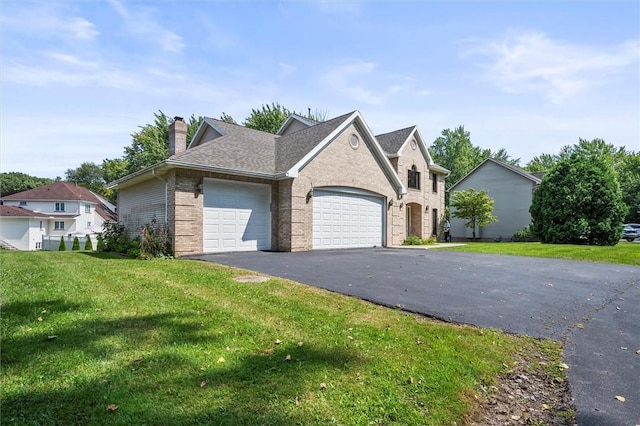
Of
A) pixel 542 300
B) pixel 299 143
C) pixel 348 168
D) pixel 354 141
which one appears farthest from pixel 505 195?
pixel 542 300

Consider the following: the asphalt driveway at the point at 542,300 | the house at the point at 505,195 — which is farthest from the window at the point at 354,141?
the house at the point at 505,195

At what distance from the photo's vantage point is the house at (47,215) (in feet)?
110

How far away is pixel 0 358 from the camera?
10.4 ft

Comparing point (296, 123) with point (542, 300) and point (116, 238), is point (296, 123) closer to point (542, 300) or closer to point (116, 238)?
point (116, 238)

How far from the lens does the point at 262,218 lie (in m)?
14.8

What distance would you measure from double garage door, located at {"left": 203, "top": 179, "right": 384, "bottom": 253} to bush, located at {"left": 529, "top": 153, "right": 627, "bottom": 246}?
12535mm

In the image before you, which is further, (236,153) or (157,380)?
(236,153)

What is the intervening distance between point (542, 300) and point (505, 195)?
2643cm

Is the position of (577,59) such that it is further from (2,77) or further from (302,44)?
(2,77)

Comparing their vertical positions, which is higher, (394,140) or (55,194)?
(394,140)

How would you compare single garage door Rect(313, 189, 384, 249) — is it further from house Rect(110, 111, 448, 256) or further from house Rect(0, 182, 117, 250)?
house Rect(0, 182, 117, 250)

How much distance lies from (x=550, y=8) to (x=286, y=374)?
32.6ft

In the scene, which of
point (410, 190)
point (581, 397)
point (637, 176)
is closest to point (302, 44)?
point (581, 397)

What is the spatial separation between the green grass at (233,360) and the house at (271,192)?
7250 millimetres
